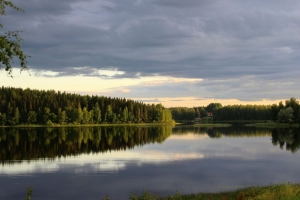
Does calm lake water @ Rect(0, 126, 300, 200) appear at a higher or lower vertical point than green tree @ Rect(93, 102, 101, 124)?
lower

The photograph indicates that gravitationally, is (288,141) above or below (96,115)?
below

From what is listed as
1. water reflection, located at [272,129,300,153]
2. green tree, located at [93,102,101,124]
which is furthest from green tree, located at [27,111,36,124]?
water reflection, located at [272,129,300,153]

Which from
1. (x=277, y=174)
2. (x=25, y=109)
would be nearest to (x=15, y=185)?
(x=277, y=174)

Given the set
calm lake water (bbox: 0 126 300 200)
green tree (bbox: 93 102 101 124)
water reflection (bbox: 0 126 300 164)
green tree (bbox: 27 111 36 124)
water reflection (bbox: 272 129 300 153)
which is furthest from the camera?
green tree (bbox: 93 102 101 124)

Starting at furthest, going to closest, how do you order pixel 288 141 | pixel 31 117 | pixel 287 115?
pixel 31 117 < pixel 287 115 < pixel 288 141

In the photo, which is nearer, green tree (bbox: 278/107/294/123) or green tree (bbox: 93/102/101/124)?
green tree (bbox: 278/107/294/123)

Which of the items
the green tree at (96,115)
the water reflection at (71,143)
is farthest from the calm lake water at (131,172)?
the green tree at (96,115)

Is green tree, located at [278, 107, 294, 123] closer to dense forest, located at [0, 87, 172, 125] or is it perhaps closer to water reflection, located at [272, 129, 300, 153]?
water reflection, located at [272, 129, 300, 153]

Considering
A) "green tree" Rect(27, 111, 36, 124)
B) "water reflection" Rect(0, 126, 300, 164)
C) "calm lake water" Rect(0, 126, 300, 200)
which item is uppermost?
"green tree" Rect(27, 111, 36, 124)

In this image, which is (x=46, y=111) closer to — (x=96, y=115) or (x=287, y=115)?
(x=96, y=115)

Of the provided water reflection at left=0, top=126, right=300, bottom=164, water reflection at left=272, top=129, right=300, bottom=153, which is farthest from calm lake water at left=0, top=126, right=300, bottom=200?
water reflection at left=272, top=129, right=300, bottom=153

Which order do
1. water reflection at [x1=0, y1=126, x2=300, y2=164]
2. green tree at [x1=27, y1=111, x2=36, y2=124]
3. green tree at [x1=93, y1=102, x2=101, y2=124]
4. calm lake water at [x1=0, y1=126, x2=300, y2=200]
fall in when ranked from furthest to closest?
green tree at [x1=93, y1=102, x2=101, y2=124], green tree at [x1=27, y1=111, x2=36, y2=124], water reflection at [x1=0, y1=126, x2=300, y2=164], calm lake water at [x1=0, y1=126, x2=300, y2=200]

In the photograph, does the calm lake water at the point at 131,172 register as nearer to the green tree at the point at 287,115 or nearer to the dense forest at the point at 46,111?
the green tree at the point at 287,115

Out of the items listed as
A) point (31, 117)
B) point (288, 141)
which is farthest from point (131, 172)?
point (31, 117)
